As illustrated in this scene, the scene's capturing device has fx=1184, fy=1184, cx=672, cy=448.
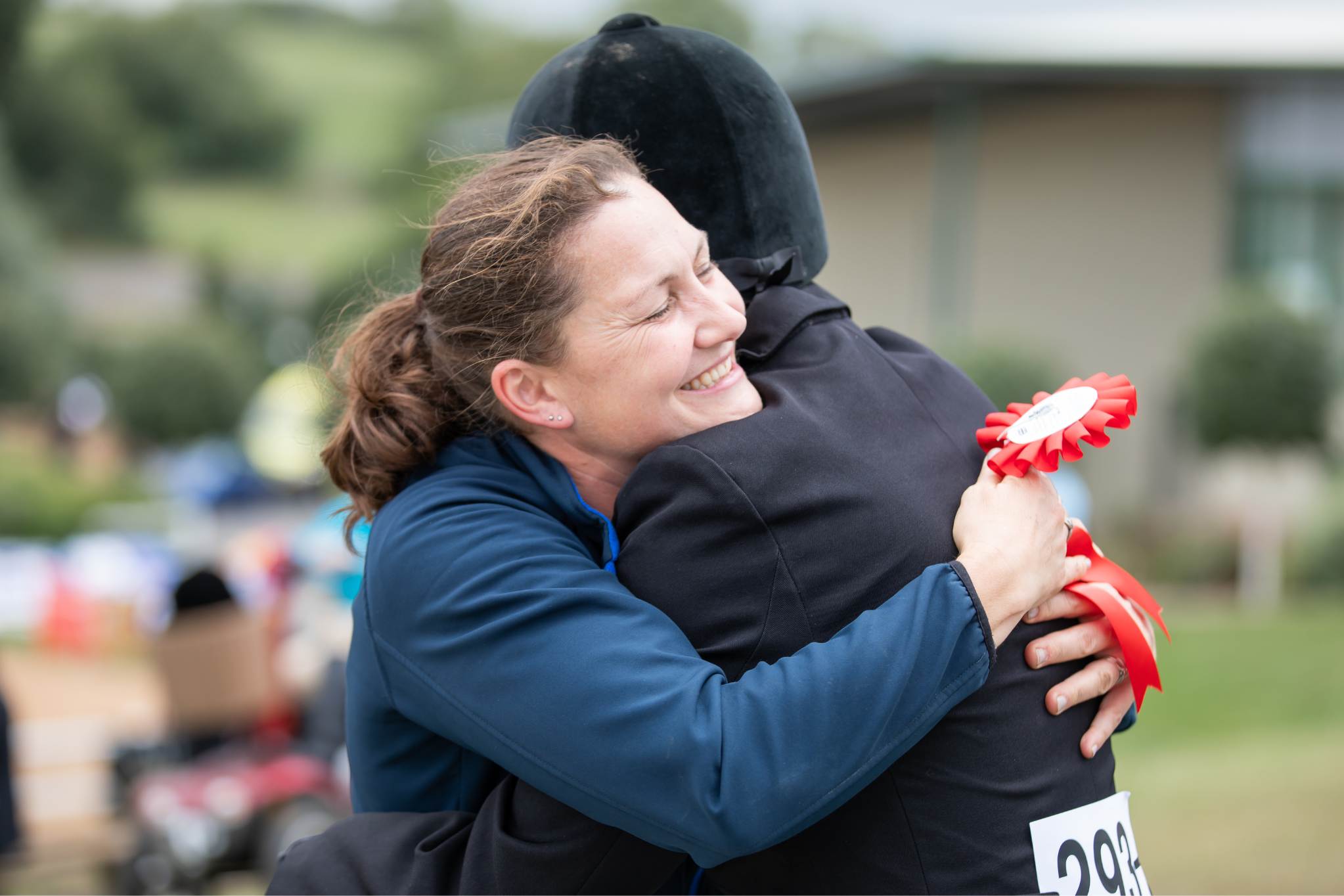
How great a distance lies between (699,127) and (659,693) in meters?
0.95

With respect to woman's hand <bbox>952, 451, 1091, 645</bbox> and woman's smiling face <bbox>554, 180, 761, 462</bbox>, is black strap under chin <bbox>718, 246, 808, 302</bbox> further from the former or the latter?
woman's hand <bbox>952, 451, 1091, 645</bbox>

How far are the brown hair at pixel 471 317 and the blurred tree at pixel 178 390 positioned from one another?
53.9ft

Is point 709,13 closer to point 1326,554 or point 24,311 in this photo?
point 24,311

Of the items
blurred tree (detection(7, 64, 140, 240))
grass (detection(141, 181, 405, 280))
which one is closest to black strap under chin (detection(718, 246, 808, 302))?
grass (detection(141, 181, 405, 280))

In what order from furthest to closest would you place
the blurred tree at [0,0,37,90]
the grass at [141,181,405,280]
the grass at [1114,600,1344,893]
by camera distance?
the grass at [141,181,405,280], the grass at [1114,600,1344,893], the blurred tree at [0,0,37,90]

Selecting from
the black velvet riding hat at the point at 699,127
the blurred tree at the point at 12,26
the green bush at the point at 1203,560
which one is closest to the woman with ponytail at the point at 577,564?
the black velvet riding hat at the point at 699,127

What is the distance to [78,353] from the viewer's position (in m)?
27.3

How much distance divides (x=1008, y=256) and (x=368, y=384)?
599 inches

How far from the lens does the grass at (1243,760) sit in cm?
534

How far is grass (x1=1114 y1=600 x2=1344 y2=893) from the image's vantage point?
17.5 ft

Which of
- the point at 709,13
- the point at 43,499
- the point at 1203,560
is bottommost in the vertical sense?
the point at 1203,560

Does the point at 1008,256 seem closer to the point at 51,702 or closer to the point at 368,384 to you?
the point at 51,702

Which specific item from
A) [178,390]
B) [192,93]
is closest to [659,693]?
[178,390]

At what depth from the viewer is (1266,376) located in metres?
11.7
